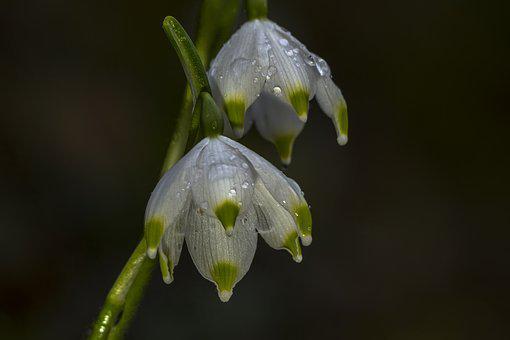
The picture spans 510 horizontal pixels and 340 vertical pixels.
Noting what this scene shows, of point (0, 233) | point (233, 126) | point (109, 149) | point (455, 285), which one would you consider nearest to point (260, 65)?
point (233, 126)

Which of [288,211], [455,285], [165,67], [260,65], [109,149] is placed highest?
[260,65]

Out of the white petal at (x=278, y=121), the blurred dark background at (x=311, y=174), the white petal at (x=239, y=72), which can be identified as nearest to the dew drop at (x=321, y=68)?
the white petal at (x=239, y=72)

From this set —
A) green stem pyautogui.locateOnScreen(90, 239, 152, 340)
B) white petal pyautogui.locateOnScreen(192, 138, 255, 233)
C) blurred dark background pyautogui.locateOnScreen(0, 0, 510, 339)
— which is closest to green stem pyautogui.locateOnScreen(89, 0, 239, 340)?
green stem pyautogui.locateOnScreen(90, 239, 152, 340)

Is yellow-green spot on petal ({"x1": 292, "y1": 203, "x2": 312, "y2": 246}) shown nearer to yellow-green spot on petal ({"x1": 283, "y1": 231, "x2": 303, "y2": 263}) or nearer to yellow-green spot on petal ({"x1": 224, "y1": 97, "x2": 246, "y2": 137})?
yellow-green spot on petal ({"x1": 283, "y1": 231, "x2": 303, "y2": 263})

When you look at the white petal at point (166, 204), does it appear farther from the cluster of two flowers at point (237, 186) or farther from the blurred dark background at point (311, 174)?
the blurred dark background at point (311, 174)

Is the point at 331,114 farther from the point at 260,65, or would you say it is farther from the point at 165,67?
the point at 165,67

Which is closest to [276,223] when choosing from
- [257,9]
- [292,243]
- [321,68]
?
[292,243]

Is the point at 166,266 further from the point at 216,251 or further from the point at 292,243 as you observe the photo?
the point at 292,243
